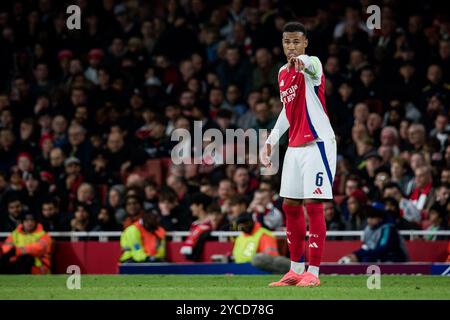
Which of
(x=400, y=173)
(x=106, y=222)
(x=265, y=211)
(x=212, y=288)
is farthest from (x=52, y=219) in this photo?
(x=212, y=288)

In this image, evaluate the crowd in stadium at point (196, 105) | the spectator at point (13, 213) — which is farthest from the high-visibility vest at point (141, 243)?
the spectator at point (13, 213)

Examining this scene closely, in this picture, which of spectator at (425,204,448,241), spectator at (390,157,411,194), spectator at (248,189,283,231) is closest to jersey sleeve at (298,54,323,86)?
spectator at (425,204,448,241)

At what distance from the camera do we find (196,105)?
18.4m

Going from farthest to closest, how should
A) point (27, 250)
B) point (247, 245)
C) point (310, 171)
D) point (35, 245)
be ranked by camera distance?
1. point (35, 245)
2. point (27, 250)
3. point (247, 245)
4. point (310, 171)

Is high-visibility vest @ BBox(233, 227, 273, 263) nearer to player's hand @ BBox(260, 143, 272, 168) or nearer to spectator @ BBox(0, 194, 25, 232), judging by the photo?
spectator @ BBox(0, 194, 25, 232)

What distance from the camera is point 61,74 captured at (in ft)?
67.7

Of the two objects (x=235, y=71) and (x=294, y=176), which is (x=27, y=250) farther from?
(x=294, y=176)

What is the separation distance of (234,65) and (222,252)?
508cm

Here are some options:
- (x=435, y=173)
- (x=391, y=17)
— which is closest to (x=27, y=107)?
(x=391, y=17)

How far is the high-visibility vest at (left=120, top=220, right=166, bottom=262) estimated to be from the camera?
14.9 meters

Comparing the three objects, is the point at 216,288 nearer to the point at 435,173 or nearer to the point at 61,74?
the point at 435,173

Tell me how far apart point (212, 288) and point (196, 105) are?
8704mm

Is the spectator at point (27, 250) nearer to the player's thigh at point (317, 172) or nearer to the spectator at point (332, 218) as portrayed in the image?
the spectator at point (332, 218)

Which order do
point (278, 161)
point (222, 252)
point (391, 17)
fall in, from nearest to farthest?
1. point (222, 252)
2. point (278, 161)
3. point (391, 17)
